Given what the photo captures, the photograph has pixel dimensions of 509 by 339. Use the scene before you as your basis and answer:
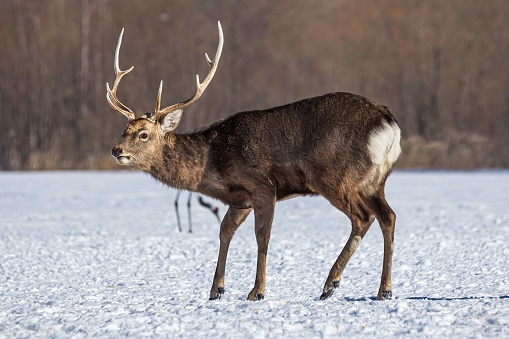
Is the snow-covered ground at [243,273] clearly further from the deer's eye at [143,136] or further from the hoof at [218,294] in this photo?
the deer's eye at [143,136]

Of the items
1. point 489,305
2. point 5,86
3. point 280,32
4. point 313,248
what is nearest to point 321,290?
point 489,305

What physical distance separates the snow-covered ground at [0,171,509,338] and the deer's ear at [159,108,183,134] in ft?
5.02

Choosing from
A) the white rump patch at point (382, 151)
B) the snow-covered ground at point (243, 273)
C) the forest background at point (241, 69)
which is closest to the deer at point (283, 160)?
the white rump patch at point (382, 151)

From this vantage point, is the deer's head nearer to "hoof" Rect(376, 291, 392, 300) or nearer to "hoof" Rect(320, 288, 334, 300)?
"hoof" Rect(320, 288, 334, 300)

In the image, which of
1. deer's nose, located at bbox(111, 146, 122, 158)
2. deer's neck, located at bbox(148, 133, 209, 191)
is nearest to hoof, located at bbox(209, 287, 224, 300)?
deer's neck, located at bbox(148, 133, 209, 191)

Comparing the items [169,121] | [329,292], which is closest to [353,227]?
[329,292]

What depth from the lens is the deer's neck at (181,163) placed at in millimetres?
8133

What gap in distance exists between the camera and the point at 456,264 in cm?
975

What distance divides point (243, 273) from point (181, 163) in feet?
6.01

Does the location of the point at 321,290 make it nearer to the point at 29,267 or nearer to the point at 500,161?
the point at 29,267

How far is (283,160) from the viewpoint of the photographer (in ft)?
25.7

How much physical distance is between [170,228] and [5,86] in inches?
774

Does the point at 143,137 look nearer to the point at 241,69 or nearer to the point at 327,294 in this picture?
the point at 327,294

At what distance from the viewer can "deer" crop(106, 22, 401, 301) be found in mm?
7645
